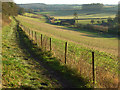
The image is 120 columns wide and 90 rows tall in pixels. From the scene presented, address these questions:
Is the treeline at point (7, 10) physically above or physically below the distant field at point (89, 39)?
above

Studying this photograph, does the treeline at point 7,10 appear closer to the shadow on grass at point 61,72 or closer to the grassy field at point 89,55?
the grassy field at point 89,55

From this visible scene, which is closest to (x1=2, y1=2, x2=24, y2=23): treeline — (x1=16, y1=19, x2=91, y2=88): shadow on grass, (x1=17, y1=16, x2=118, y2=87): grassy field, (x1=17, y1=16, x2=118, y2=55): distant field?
(x1=17, y1=16, x2=118, y2=55): distant field

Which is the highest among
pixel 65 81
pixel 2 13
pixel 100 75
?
pixel 2 13

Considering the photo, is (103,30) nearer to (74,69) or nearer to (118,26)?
(118,26)

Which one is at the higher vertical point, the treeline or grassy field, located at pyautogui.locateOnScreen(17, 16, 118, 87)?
the treeline

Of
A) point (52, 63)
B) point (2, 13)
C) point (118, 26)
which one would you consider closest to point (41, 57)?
point (52, 63)

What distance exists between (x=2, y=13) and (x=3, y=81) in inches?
1891

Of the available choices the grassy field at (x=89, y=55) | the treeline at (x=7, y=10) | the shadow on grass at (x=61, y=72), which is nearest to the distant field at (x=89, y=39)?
the grassy field at (x=89, y=55)

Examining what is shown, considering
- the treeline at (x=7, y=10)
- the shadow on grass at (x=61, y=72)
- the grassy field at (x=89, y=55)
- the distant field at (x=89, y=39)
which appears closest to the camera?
the grassy field at (x=89, y=55)

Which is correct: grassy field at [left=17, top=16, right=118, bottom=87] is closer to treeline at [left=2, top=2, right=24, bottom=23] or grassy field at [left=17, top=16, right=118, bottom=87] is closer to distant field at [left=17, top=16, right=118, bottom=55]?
distant field at [left=17, top=16, right=118, bottom=55]

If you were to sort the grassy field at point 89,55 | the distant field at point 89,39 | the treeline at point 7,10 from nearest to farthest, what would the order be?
the grassy field at point 89,55 < the distant field at point 89,39 < the treeline at point 7,10

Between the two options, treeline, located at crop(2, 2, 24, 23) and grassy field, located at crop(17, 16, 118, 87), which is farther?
treeline, located at crop(2, 2, 24, 23)

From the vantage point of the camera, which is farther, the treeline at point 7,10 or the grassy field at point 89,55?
the treeline at point 7,10

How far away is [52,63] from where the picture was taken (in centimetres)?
1277
